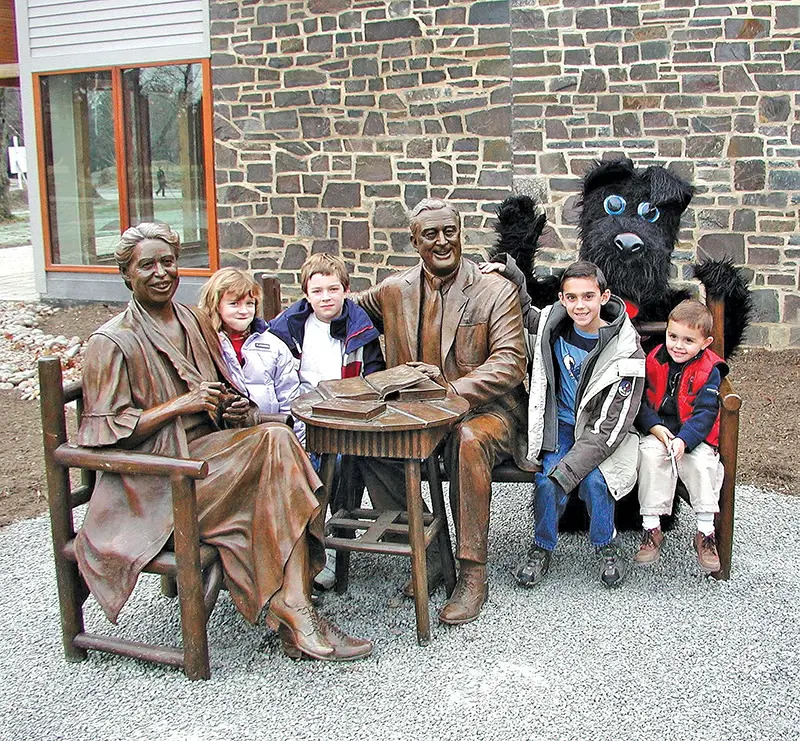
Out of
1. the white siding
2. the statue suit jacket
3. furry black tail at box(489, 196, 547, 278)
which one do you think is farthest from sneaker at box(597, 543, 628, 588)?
the white siding

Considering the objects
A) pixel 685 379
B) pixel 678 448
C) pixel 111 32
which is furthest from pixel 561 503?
pixel 111 32

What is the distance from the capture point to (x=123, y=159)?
11555 mm

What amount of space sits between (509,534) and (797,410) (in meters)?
3.50

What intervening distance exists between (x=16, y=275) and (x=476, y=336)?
12.6 metres

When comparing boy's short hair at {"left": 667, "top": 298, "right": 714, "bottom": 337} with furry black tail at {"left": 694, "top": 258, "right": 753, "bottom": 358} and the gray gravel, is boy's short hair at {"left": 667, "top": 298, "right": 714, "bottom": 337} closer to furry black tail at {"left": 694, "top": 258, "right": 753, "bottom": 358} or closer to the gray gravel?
furry black tail at {"left": 694, "top": 258, "right": 753, "bottom": 358}

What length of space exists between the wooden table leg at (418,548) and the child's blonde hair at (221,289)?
3.55ft

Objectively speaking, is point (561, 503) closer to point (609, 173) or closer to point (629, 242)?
point (629, 242)

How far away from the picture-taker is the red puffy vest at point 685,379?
436 centimetres

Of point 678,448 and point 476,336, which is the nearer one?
point 678,448

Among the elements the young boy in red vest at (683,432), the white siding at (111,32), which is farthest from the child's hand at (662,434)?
the white siding at (111,32)

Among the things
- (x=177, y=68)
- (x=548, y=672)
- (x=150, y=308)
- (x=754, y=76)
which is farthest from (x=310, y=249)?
(x=548, y=672)

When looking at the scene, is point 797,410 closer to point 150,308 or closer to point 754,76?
point 754,76

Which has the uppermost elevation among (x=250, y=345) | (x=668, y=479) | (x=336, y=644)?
(x=250, y=345)

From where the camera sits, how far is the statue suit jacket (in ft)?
13.7
